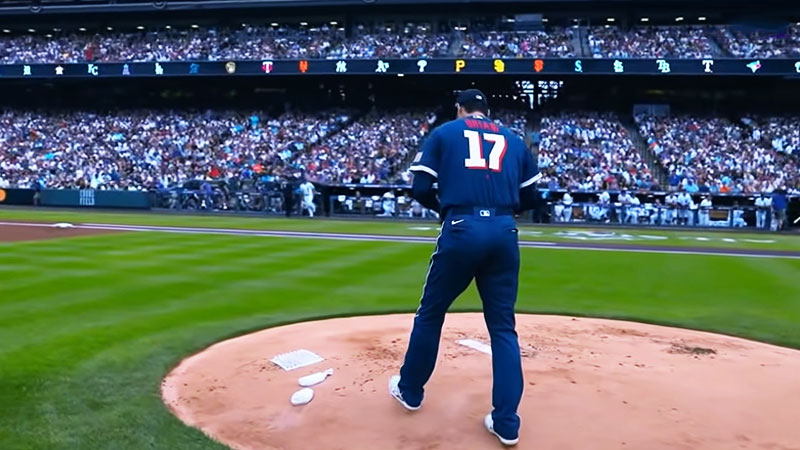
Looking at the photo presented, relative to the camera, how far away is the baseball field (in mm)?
5078

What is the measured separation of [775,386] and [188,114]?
134 feet

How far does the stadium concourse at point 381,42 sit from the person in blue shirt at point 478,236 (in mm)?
33921

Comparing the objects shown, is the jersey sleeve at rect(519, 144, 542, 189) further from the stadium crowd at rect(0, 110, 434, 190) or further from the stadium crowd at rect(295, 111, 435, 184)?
the stadium crowd at rect(0, 110, 434, 190)

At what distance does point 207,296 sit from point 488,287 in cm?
591

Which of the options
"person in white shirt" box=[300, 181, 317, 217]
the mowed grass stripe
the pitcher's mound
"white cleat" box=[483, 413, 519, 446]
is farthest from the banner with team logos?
"white cleat" box=[483, 413, 519, 446]

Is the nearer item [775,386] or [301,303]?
[775,386]

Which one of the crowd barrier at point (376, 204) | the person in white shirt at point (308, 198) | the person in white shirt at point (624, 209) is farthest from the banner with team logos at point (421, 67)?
the person in white shirt at point (308, 198)

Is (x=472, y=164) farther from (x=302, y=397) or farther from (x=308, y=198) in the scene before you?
(x=308, y=198)

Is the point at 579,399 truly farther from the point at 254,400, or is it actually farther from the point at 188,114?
the point at 188,114

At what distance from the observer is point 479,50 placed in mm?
38500

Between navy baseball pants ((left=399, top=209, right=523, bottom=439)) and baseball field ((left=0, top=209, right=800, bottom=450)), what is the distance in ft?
5.24

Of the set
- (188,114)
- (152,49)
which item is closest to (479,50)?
(188,114)

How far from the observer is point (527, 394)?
5.34 m

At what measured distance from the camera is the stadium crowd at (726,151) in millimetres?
29578
